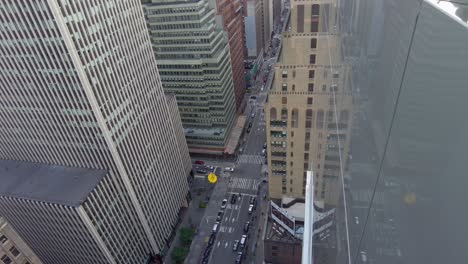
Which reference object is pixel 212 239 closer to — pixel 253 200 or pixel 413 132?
pixel 253 200

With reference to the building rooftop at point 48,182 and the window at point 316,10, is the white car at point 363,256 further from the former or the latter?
the building rooftop at point 48,182

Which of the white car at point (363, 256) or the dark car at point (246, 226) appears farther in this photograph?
the dark car at point (246, 226)

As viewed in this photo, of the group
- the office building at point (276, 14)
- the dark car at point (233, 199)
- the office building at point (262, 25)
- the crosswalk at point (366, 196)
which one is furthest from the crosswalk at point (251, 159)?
the office building at point (276, 14)

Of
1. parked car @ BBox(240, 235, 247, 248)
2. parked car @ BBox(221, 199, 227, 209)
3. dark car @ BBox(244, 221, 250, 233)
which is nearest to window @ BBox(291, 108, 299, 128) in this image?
parked car @ BBox(240, 235, 247, 248)

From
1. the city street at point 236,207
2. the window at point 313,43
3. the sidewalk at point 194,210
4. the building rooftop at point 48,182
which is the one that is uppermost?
the window at point 313,43

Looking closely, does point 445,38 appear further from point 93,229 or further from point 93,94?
point 93,229
